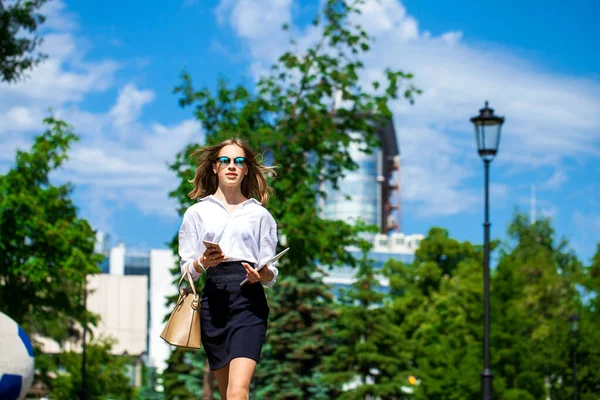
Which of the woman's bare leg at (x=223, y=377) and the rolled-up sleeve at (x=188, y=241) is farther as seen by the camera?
the rolled-up sleeve at (x=188, y=241)

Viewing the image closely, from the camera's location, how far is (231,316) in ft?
19.8

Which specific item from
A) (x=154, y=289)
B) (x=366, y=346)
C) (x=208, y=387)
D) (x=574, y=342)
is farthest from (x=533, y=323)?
(x=154, y=289)

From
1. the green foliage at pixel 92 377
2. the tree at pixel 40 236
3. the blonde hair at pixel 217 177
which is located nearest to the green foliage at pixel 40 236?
the tree at pixel 40 236

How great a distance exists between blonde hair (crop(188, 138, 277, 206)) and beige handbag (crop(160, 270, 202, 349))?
29.7 inches

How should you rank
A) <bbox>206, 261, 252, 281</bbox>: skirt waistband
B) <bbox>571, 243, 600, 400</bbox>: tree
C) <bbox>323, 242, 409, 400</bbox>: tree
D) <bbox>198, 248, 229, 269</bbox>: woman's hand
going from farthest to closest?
1. <bbox>323, 242, 409, 400</bbox>: tree
2. <bbox>571, 243, 600, 400</bbox>: tree
3. <bbox>206, 261, 252, 281</bbox>: skirt waistband
4. <bbox>198, 248, 229, 269</bbox>: woman's hand

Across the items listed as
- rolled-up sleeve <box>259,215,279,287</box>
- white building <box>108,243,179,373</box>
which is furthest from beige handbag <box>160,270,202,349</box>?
white building <box>108,243,179,373</box>

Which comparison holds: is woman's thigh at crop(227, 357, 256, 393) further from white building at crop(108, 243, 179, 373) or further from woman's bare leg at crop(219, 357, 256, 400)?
white building at crop(108, 243, 179, 373)

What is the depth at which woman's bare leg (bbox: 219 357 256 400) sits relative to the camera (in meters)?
5.81

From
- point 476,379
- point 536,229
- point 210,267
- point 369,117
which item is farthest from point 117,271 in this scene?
point 210,267

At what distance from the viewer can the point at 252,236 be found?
20.4ft

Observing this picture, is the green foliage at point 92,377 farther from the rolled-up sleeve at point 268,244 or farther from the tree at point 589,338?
the rolled-up sleeve at point 268,244

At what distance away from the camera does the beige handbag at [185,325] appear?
19.6 ft

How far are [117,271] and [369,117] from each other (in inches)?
4948

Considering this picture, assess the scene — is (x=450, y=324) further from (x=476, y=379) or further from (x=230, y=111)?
(x=230, y=111)
